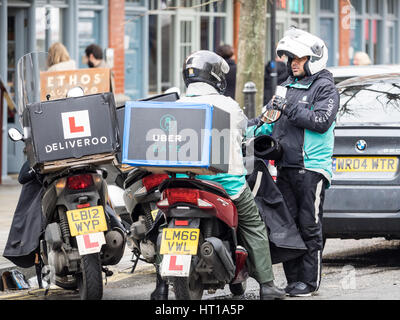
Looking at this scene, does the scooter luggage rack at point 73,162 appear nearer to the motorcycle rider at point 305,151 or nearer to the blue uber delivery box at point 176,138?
the blue uber delivery box at point 176,138

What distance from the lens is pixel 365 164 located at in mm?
8742

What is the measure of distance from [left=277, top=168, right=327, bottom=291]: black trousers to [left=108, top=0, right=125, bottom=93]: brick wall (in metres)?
11.9

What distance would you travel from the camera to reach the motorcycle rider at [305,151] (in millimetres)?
7695

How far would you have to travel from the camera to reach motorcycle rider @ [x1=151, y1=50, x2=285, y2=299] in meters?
6.92

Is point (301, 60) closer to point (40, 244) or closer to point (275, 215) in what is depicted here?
point (275, 215)

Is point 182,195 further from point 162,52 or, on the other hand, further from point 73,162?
point 162,52

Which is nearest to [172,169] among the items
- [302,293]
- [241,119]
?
[241,119]

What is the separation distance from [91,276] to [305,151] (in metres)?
1.75

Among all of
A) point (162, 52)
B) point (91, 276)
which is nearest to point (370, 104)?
point (91, 276)

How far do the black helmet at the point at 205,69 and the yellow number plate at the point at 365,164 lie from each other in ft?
6.48

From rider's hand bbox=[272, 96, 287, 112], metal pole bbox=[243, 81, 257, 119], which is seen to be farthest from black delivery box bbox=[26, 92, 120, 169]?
metal pole bbox=[243, 81, 257, 119]

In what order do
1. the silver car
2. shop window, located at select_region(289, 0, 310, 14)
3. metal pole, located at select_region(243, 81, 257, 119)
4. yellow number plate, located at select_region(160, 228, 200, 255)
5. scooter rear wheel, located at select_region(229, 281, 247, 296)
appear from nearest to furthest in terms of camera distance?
yellow number plate, located at select_region(160, 228, 200, 255) → scooter rear wheel, located at select_region(229, 281, 247, 296) → the silver car → metal pole, located at select_region(243, 81, 257, 119) → shop window, located at select_region(289, 0, 310, 14)

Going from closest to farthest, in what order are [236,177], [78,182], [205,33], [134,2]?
[236,177], [78,182], [134,2], [205,33]

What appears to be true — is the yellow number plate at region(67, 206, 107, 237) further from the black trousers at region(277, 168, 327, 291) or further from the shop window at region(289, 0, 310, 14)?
the shop window at region(289, 0, 310, 14)
